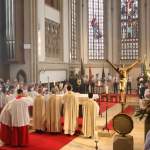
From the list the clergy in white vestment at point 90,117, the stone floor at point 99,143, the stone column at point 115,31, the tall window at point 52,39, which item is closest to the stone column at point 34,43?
the tall window at point 52,39

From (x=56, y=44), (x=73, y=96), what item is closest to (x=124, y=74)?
(x=73, y=96)

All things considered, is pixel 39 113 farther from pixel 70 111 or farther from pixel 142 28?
pixel 142 28

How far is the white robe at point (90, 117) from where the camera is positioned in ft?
33.7

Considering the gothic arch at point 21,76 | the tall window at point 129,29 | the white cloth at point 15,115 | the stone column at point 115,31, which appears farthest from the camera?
the stone column at point 115,31

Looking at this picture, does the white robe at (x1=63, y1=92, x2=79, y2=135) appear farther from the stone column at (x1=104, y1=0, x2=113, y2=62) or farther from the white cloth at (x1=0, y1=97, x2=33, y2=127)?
A: the stone column at (x1=104, y1=0, x2=113, y2=62)

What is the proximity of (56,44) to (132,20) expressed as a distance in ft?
24.7

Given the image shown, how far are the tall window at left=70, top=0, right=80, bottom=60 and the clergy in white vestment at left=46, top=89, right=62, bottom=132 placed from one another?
49.4 feet

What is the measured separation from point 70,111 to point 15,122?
2204 millimetres

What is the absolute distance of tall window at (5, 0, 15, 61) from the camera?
61.6ft

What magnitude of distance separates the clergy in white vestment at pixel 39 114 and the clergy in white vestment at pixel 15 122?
1741 millimetres

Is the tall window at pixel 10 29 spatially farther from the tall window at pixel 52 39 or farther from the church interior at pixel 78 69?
the tall window at pixel 52 39

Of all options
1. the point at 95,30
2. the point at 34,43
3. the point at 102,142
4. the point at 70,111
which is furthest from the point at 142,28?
the point at 102,142

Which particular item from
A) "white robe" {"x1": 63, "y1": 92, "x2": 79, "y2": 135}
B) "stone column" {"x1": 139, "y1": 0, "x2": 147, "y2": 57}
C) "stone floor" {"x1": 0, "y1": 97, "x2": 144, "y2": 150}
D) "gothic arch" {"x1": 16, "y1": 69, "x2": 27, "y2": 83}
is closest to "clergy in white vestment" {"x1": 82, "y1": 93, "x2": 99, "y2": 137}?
"stone floor" {"x1": 0, "y1": 97, "x2": 144, "y2": 150}

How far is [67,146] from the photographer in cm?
909
